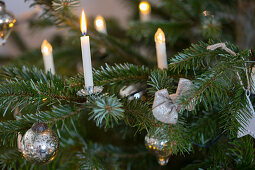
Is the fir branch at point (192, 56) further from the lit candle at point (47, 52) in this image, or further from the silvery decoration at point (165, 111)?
the lit candle at point (47, 52)

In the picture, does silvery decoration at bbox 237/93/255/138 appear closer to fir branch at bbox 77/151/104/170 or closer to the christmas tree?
the christmas tree

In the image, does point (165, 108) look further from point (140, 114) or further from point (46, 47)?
point (46, 47)

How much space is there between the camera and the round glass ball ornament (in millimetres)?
288

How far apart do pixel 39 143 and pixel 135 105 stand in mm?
112

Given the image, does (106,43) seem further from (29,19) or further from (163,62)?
(29,19)

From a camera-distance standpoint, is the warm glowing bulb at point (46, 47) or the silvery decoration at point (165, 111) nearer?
the silvery decoration at point (165, 111)

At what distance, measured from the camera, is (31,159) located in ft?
0.97

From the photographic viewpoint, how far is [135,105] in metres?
0.31

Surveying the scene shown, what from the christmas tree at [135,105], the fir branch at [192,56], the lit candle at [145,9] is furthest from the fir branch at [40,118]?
the lit candle at [145,9]

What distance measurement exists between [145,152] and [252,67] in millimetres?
232

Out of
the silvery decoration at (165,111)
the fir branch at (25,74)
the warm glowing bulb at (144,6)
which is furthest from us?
the warm glowing bulb at (144,6)

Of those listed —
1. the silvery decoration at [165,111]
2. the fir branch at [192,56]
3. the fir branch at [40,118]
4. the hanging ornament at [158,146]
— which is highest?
the fir branch at [192,56]

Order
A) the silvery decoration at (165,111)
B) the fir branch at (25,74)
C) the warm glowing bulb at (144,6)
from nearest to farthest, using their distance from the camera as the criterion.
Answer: the silvery decoration at (165,111)
the fir branch at (25,74)
the warm glowing bulb at (144,6)

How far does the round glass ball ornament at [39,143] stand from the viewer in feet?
0.95
